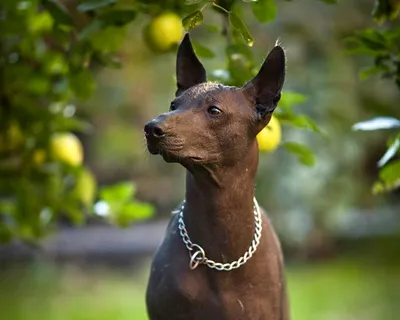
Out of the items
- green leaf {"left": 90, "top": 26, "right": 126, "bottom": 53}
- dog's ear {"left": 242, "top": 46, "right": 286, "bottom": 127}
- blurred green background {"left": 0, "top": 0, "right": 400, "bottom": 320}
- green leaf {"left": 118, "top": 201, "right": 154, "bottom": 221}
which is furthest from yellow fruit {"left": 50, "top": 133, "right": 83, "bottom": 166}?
blurred green background {"left": 0, "top": 0, "right": 400, "bottom": 320}

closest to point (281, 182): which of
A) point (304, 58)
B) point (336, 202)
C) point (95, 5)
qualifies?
point (336, 202)

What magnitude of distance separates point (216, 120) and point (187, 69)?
101 millimetres

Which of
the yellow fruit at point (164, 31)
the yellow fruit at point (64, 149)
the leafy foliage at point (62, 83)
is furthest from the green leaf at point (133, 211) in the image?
the yellow fruit at point (164, 31)

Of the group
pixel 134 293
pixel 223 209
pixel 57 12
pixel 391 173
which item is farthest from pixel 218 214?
pixel 134 293

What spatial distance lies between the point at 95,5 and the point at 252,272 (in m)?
0.34

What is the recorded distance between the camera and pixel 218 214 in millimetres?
628

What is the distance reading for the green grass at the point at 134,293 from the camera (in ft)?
5.98

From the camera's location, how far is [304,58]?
6.88 ft

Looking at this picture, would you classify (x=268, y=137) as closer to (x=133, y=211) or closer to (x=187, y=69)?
(x=187, y=69)

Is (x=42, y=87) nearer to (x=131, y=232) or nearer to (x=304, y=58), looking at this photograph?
(x=304, y=58)

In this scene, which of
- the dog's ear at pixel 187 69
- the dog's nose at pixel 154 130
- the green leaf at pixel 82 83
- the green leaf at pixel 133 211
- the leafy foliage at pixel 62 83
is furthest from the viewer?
the green leaf at pixel 133 211

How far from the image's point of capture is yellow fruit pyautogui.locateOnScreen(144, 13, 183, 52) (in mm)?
804

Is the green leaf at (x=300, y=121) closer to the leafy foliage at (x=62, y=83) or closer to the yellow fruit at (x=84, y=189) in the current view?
the leafy foliage at (x=62, y=83)

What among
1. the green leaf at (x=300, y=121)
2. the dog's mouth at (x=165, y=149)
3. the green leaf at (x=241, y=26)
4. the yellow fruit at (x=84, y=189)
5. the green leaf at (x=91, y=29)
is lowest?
the yellow fruit at (x=84, y=189)
